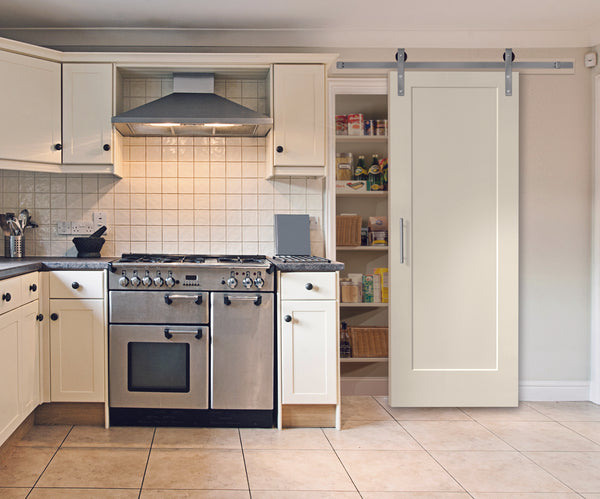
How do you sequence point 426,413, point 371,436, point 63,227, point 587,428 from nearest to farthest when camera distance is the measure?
1. point 371,436
2. point 587,428
3. point 426,413
4. point 63,227

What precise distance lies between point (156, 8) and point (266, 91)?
0.82m

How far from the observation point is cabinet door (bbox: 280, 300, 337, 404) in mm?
3125

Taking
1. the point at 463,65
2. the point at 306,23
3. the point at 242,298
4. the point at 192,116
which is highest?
the point at 306,23

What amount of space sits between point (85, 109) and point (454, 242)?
240 centimetres

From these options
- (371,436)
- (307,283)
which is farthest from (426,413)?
(307,283)

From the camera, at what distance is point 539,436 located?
309 centimetres

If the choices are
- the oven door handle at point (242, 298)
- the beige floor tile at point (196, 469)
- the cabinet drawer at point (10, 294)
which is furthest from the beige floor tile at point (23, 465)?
the oven door handle at point (242, 298)

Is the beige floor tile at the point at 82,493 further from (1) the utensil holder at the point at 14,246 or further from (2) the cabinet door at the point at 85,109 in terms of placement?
(2) the cabinet door at the point at 85,109

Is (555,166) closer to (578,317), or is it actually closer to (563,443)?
(578,317)

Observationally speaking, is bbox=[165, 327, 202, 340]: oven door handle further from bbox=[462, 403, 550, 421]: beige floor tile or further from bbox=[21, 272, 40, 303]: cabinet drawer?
bbox=[462, 403, 550, 421]: beige floor tile

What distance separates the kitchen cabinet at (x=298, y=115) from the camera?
3.45 meters

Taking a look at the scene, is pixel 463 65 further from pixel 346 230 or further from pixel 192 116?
pixel 192 116

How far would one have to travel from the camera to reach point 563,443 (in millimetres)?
2971

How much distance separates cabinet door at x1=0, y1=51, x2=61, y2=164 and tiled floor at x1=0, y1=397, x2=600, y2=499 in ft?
5.13
